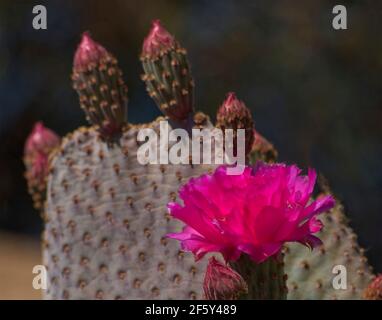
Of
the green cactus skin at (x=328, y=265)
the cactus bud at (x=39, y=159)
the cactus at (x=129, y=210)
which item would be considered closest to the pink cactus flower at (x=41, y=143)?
the cactus bud at (x=39, y=159)

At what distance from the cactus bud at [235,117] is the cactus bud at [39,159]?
646 mm

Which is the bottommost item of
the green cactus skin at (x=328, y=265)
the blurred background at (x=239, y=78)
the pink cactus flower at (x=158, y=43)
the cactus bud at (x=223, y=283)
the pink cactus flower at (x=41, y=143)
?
the cactus bud at (x=223, y=283)

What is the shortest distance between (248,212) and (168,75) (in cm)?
59

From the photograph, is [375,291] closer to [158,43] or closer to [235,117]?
[235,117]

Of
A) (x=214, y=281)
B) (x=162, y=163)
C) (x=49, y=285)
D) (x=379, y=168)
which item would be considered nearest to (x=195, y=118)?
(x=162, y=163)

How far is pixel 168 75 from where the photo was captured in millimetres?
1942

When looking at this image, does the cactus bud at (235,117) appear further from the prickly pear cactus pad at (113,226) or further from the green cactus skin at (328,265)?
the green cactus skin at (328,265)

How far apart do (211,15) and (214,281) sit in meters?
4.82

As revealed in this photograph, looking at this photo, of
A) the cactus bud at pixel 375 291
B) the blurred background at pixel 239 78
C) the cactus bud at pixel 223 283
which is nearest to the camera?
the cactus bud at pixel 223 283

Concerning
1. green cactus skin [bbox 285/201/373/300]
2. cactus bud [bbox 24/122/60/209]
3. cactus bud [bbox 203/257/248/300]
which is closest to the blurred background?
cactus bud [bbox 24/122/60/209]

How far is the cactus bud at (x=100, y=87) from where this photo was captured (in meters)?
2.04

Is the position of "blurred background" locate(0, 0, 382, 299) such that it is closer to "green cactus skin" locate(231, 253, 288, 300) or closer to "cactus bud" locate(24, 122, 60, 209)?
"cactus bud" locate(24, 122, 60, 209)

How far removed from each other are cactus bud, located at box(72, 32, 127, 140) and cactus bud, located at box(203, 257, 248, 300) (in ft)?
2.36
